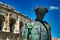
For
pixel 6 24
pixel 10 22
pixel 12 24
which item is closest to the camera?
pixel 6 24

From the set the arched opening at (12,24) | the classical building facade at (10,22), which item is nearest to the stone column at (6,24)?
the classical building facade at (10,22)

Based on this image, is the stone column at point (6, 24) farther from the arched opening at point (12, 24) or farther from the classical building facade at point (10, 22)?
the arched opening at point (12, 24)

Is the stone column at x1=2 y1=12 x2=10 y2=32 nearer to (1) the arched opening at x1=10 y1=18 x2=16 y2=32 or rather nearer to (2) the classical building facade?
→ (2) the classical building facade

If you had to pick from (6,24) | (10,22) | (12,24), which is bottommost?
(6,24)

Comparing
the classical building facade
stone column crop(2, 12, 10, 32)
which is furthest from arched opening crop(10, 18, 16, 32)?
stone column crop(2, 12, 10, 32)

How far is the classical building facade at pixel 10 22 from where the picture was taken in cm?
2959

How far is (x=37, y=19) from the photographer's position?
482 cm

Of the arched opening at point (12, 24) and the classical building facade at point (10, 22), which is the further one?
the arched opening at point (12, 24)

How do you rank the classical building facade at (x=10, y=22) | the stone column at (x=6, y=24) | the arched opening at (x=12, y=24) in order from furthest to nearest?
the arched opening at (x=12, y=24), the stone column at (x=6, y=24), the classical building facade at (x=10, y=22)

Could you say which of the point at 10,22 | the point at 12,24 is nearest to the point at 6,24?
the point at 10,22

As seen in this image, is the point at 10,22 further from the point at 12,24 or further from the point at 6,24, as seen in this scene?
the point at 6,24

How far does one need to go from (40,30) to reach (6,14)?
1007 inches

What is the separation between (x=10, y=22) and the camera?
31.7 meters

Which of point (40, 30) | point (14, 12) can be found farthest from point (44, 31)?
point (14, 12)
